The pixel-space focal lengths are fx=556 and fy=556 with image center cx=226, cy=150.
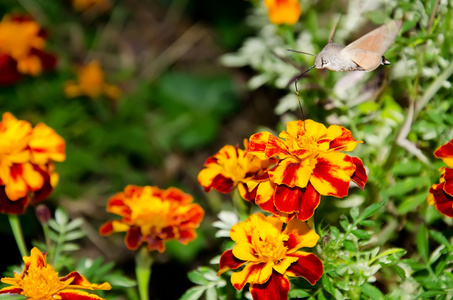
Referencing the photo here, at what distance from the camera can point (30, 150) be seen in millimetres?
1034

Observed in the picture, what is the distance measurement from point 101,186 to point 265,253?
1.38m

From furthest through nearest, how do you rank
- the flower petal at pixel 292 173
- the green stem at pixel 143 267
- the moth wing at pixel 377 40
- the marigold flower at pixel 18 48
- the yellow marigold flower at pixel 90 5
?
the yellow marigold flower at pixel 90 5, the marigold flower at pixel 18 48, the green stem at pixel 143 267, the moth wing at pixel 377 40, the flower petal at pixel 292 173

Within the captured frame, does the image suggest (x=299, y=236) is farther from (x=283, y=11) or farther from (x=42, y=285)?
(x=283, y=11)

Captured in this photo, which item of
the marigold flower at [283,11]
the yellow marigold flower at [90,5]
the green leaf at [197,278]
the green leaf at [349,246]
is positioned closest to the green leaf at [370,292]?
the green leaf at [349,246]

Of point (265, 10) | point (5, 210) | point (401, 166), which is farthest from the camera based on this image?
point (265, 10)

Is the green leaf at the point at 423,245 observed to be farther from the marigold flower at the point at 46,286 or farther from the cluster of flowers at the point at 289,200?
the marigold flower at the point at 46,286

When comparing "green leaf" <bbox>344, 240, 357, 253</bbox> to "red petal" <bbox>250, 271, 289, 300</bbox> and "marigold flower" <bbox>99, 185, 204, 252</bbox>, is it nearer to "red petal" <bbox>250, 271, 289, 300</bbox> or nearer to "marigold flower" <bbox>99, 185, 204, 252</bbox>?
"red petal" <bbox>250, 271, 289, 300</bbox>

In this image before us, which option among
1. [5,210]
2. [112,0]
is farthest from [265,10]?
[112,0]

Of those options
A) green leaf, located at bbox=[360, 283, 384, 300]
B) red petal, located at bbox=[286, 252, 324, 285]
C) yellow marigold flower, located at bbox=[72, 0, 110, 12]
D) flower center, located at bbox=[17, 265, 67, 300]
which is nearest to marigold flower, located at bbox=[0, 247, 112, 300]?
flower center, located at bbox=[17, 265, 67, 300]

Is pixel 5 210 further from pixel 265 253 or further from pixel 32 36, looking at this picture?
pixel 32 36

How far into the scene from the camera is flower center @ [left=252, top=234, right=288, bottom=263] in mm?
869

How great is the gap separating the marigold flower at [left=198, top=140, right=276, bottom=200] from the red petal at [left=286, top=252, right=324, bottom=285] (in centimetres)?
15

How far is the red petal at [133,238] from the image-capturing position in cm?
104

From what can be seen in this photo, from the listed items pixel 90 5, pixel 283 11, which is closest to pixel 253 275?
pixel 283 11
